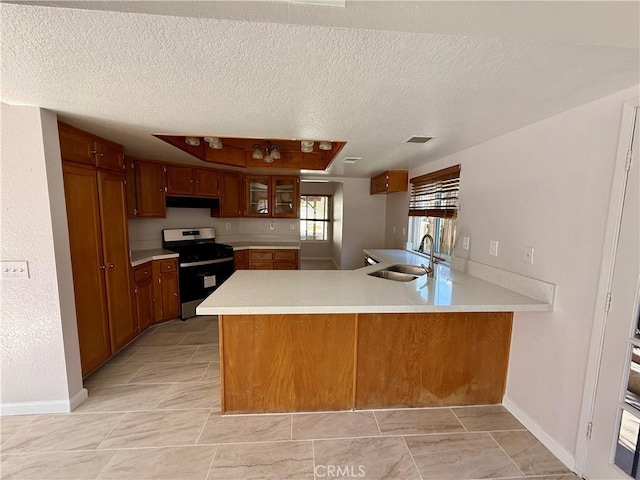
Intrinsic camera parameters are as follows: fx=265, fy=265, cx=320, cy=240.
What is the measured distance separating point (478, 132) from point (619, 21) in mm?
1332

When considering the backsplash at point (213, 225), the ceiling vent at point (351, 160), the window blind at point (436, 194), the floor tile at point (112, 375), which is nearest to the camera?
the floor tile at point (112, 375)

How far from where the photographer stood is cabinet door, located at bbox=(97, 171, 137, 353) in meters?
2.36

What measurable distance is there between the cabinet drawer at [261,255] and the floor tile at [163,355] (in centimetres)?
172

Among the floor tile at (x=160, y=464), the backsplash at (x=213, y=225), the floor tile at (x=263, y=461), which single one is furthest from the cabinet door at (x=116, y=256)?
the floor tile at (x=263, y=461)

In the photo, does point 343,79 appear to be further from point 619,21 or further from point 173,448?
point 173,448

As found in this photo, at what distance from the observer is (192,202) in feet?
12.7

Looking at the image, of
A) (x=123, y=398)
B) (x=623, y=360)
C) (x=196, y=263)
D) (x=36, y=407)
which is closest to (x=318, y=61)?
(x=623, y=360)

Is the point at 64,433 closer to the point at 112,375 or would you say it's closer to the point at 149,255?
the point at 112,375

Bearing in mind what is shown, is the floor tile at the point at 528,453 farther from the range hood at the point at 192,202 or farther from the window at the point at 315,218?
the window at the point at 315,218

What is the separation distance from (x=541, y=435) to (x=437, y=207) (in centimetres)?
215

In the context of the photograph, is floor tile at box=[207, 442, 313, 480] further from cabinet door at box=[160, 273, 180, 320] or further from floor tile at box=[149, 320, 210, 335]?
cabinet door at box=[160, 273, 180, 320]

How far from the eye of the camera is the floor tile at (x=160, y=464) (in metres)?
1.42

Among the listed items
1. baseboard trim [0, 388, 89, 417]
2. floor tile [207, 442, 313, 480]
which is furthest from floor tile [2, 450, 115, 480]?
floor tile [207, 442, 313, 480]

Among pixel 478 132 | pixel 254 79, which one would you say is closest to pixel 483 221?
pixel 478 132
